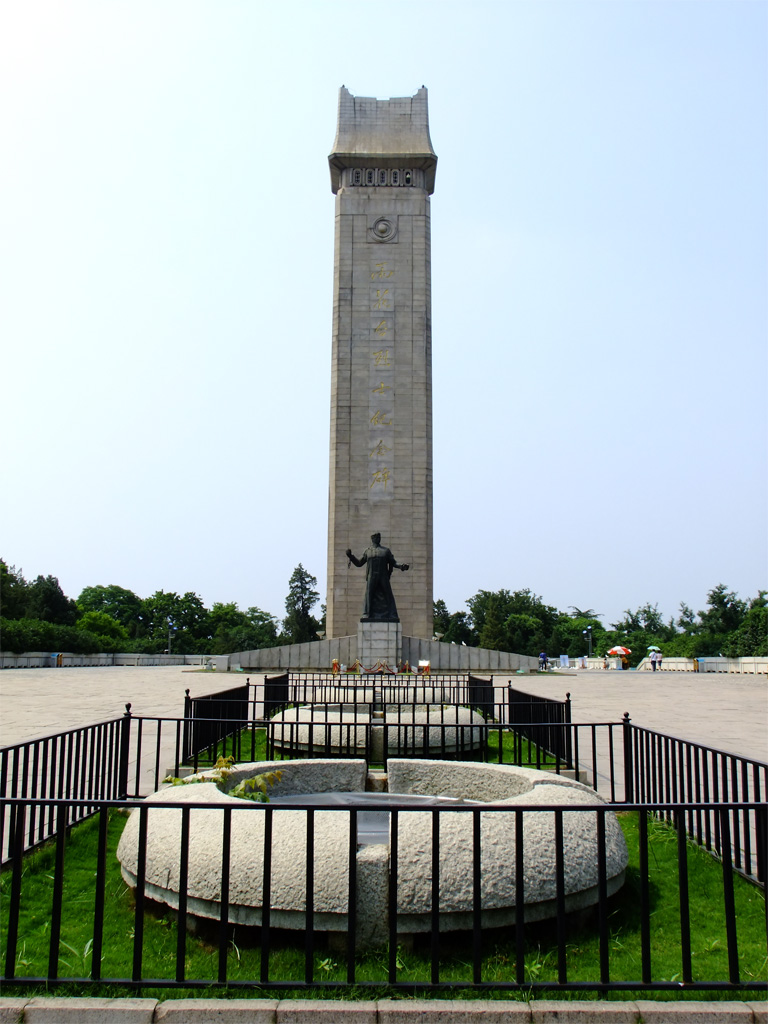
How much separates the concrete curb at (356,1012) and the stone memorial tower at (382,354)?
1349 inches

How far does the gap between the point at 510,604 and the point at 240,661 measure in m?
68.6

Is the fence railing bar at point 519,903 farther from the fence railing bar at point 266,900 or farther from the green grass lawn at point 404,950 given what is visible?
the fence railing bar at point 266,900

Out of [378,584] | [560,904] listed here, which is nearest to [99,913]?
[560,904]

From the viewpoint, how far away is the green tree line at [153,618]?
194 feet

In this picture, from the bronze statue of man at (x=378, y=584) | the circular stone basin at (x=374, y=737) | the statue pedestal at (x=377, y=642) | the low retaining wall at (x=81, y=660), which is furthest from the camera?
the low retaining wall at (x=81, y=660)

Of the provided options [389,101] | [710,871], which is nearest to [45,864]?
[710,871]

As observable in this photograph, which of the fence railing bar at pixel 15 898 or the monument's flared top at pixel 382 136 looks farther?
the monument's flared top at pixel 382 136

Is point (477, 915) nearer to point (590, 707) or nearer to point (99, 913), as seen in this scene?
point (99, 913)

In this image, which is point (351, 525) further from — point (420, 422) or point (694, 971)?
point (694, 971)

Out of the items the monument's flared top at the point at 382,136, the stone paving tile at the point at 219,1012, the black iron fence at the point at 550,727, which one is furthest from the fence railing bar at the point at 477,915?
the monument's flared top at the point at 382,136

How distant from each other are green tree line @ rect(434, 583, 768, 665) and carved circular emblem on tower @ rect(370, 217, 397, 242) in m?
41.7

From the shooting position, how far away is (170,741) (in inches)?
437

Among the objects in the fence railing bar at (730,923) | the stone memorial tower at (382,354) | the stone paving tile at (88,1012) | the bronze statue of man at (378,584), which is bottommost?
the stone paving tile at (88,1012)

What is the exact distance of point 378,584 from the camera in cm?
2983
